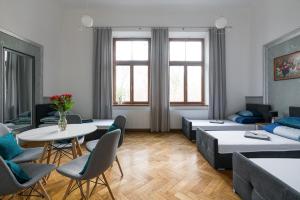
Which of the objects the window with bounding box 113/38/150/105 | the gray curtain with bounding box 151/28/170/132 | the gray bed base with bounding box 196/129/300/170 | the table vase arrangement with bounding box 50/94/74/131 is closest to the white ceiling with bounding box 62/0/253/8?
the gray curtain with bounding box 151/28/170/132

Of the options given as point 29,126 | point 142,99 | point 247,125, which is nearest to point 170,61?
point 142,99

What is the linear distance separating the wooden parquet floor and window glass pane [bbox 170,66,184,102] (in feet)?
6.39

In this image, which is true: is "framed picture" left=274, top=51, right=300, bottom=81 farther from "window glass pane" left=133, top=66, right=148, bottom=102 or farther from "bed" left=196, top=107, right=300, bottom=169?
"window glass pane" left=133, top=66, right=148, bottom=102

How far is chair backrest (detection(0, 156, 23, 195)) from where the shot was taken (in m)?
1.25

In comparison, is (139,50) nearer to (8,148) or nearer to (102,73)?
(102,73)

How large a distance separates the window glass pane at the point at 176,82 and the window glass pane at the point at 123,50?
1.37 m

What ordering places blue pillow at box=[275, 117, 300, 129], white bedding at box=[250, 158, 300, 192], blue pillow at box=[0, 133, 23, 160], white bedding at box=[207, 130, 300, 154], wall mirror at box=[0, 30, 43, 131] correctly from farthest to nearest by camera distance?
wall mirror at box=[0, 30, 43, 131] < blue pillow at box=[275, 117, 300, 129] < white bedding at box=[207, 130, 300, 154] < blue pillow at box=[0, 133, 23, 160] < white bedding at box=[250, 158, 300, 192]

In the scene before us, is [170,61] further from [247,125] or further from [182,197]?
[182,197]

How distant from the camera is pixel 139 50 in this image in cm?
515

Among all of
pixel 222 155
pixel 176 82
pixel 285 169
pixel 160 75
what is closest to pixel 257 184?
pixel 285 169

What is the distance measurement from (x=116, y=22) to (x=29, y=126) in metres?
3.36

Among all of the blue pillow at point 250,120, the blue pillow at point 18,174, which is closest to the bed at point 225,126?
the blue pillow at point 250,120

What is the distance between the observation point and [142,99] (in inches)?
204

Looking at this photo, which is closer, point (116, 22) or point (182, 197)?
point (182, 197)
